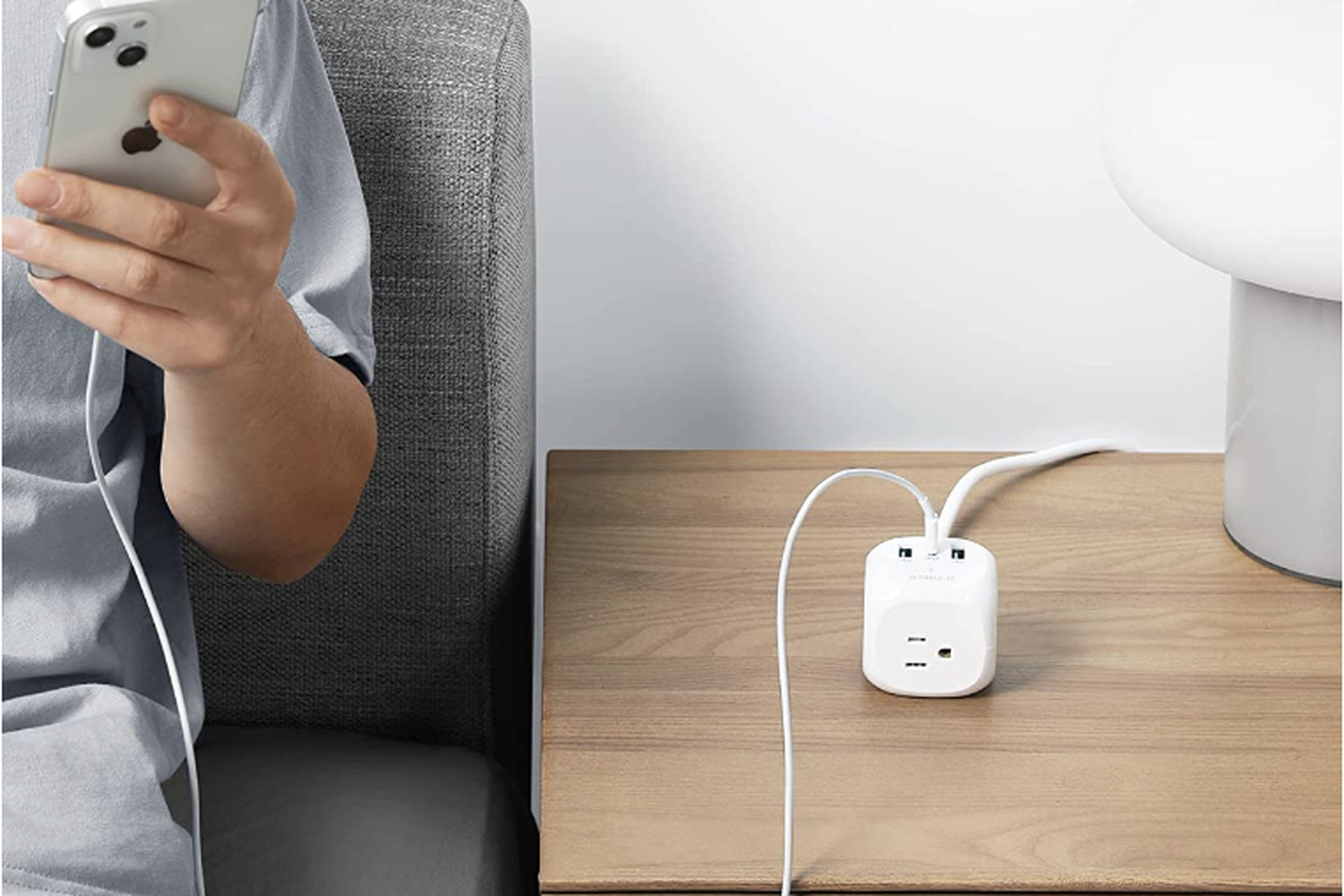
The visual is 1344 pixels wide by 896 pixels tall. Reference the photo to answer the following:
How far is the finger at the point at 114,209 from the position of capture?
0.52 meters

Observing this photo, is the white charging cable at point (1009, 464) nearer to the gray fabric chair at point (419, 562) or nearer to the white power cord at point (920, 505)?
the white power cord at point (920, 505)

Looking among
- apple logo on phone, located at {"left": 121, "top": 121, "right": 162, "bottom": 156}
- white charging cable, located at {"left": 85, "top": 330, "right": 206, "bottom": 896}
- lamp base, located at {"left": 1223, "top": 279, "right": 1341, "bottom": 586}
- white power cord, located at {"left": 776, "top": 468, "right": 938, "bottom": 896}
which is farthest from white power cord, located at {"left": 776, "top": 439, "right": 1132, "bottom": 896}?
apple logo on phone, located at {"left": 121, "top": 121, "right": 162, "bottom": 156}

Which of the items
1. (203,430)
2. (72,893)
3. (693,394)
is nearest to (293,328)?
(203,430)

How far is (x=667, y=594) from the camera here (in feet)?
2.84

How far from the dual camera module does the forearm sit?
125mm

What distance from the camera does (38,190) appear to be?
0.52 meters

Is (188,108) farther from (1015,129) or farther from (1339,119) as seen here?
(1015,129)

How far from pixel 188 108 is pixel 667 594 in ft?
1.35

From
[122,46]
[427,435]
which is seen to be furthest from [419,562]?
[122,46]

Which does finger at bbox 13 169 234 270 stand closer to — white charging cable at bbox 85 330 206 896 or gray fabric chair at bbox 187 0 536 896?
white charging cable at bbox 85 330 206 896

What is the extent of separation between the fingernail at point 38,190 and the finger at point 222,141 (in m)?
0.04

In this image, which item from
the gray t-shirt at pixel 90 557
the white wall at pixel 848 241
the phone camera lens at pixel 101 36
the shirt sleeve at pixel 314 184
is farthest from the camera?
the white wall at pixel 848 241

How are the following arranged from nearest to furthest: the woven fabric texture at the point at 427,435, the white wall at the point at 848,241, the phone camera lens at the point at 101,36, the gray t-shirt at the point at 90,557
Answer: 1. the phone camera lens at the point at 101,36
2. the gray t-shirt at the point at 90,557
3. the woven fabric texture at the point at 427,435
4. the white wall at the point at 848,241

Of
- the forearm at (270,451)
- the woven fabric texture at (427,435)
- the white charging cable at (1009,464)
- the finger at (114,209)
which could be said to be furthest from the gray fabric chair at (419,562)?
the finger at (114,209)
